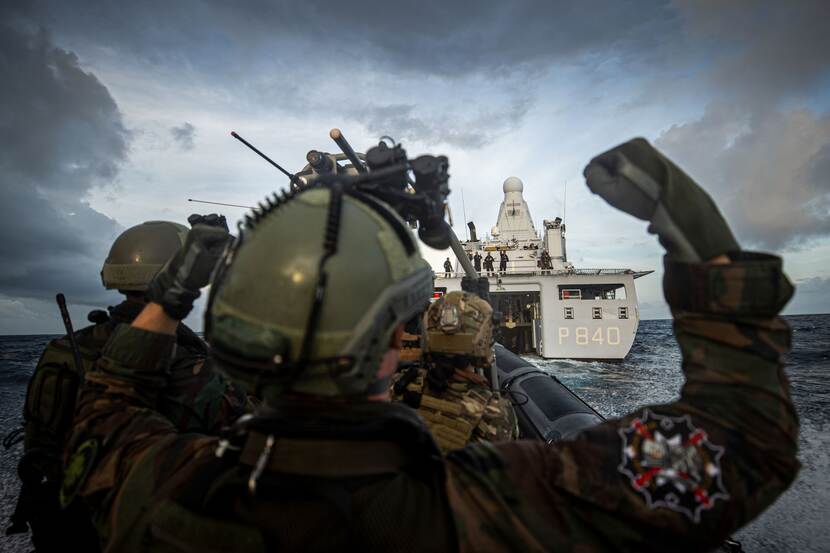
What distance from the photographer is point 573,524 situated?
3.05ft

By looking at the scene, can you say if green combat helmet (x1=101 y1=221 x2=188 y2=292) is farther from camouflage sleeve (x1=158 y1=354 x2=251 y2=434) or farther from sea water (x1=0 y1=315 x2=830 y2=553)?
sea water (x1=0 y1=315 x2=830 y2=553)

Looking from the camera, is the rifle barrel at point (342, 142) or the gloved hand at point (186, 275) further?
the rifle barrel at point (342, 142)

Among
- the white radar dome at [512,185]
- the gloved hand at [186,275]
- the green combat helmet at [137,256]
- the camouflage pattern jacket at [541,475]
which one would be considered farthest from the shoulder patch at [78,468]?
the white radar dome at [512,185]

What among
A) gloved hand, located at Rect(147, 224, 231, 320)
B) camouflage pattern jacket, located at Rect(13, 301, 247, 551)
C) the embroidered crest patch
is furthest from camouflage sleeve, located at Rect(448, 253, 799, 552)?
camouflage pattern jacket, located at Rect(13, 301, 247, 551)

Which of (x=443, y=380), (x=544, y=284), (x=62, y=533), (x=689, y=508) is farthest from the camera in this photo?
(x=544, y=284)

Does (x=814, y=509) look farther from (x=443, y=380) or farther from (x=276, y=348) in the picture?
(x=276, y=348)

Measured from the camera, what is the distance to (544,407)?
5.62 meters

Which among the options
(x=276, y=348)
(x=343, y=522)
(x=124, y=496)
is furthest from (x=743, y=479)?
(x=124, y=496)

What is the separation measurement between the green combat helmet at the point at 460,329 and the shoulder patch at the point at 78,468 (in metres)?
2.76

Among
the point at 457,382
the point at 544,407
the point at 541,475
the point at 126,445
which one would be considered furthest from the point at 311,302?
the point at 544,407

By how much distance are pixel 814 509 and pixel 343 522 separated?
19.5 feet

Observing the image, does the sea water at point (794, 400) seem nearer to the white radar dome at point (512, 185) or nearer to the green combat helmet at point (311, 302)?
the green combat helmet at point (311, 302)

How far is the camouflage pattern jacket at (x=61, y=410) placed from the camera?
7.45 feet

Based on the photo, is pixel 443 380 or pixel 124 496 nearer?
pixel 124 496
